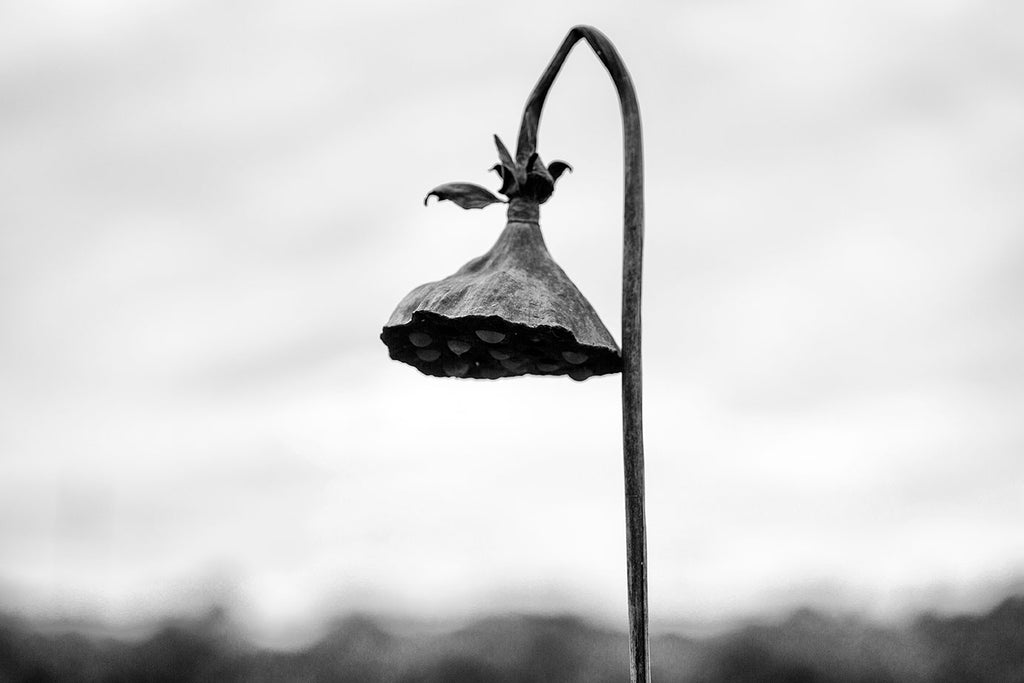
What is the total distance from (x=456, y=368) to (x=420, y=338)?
0.71 ft

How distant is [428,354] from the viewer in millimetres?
3219

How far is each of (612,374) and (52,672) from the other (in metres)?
11.4

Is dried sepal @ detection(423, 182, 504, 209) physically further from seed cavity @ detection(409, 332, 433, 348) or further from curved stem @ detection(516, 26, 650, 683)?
seed cavity @ detection(409, 332, 433, 348)

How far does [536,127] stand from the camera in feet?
9.87

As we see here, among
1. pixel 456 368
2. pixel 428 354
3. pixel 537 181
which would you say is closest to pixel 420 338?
pixel 428 354

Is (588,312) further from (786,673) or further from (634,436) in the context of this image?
(786,673)

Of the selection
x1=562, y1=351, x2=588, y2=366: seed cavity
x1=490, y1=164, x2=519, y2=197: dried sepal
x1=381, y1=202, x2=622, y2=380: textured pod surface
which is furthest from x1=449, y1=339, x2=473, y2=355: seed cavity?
x1=490, y1=164, x2=519, y2=197: dried sepal

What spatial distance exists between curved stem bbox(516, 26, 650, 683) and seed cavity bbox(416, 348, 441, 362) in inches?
23.7

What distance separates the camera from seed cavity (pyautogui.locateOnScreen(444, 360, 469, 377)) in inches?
130

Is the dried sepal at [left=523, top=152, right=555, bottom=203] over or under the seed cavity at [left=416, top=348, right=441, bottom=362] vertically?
over

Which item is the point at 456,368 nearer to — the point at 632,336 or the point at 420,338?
the point at 420,338

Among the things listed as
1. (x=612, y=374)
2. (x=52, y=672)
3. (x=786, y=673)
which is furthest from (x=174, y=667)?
(x=612, y=374)

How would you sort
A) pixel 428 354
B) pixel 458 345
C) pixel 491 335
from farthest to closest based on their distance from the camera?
pixel 428 354 < pixel 458 345 < pixel 491 335

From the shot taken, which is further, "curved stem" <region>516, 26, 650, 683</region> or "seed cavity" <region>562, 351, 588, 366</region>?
"seed cavity" <region>562, 351, 588, 366</region>
